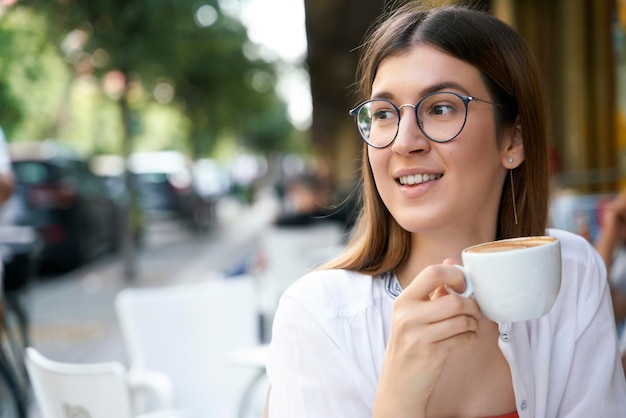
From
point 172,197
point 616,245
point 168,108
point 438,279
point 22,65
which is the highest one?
point 168,108

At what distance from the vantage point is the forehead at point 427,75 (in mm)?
1408

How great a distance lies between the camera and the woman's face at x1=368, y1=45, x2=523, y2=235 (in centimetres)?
139

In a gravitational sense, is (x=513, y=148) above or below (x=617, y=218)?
above

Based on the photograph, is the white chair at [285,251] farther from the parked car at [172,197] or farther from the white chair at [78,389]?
the parked car at [172,197]

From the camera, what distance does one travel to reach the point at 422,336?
45.5 inches

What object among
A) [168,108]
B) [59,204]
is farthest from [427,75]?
[168,108]

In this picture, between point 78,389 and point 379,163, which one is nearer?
point 379,163

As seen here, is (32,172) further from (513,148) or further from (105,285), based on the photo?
(513,148)

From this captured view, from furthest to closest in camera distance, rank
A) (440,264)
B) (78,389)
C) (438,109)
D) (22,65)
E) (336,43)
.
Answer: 1. (336,43)
2. (22,65)
3. (78,389)
4. (438,109)
5. (440,264)

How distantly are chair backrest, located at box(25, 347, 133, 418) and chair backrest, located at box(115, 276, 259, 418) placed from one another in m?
0.98

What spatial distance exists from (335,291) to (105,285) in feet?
30.9

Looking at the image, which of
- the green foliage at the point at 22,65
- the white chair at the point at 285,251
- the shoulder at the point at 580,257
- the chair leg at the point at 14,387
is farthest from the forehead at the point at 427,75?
the green foliage at the point at 22,65

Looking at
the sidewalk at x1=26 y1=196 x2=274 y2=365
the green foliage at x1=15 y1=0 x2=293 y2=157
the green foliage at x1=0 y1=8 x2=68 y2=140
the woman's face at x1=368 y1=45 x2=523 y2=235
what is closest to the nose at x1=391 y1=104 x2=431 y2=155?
the woman's face at x1=368 y1=45 x2=523 y2=235

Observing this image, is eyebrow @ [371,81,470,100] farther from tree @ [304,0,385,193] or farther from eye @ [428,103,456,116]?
tree @ [304,0,385,193]
